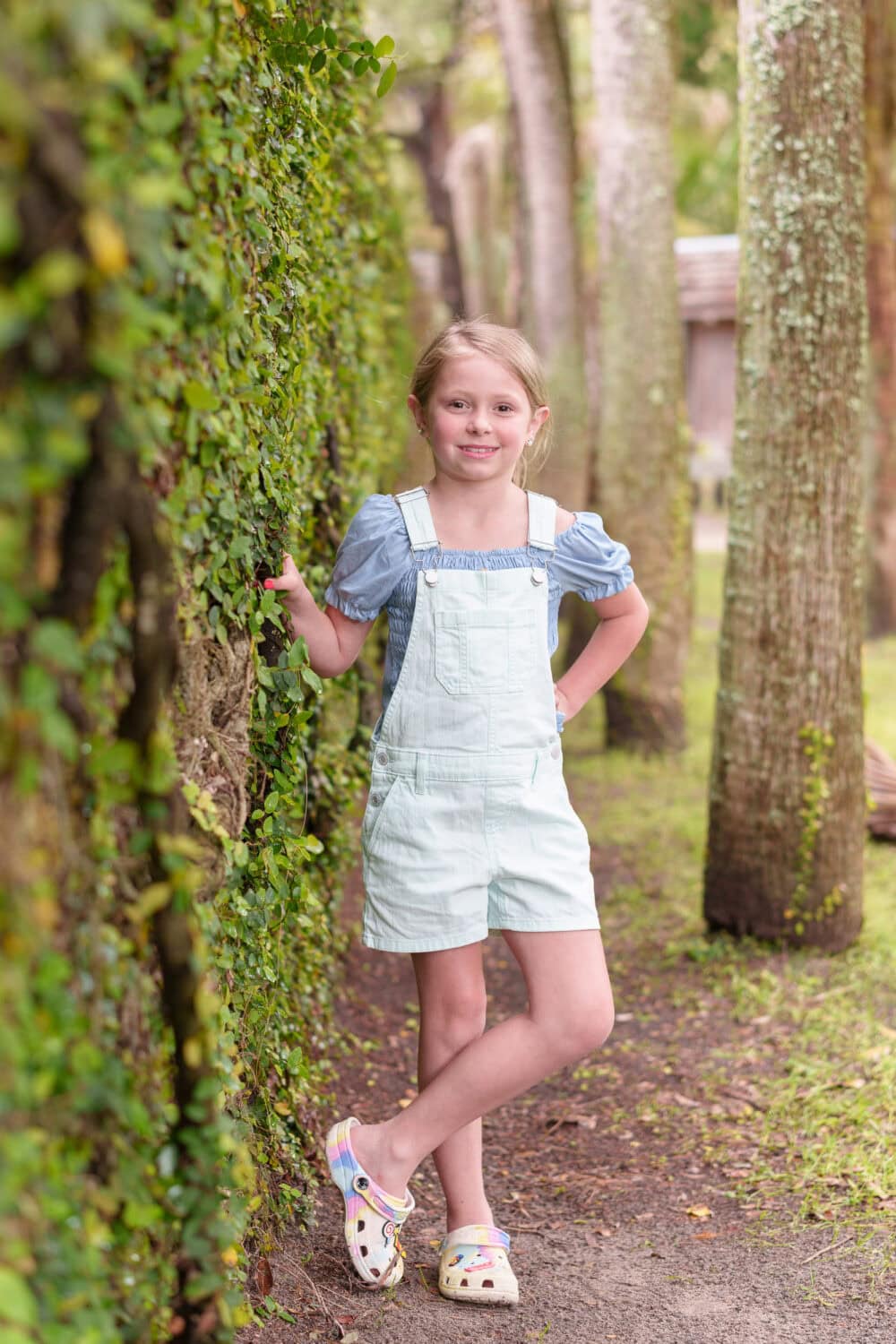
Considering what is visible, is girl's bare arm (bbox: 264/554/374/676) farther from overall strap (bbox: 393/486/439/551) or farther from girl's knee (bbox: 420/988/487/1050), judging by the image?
girl's knee (bbox: 420/988/487/1050)

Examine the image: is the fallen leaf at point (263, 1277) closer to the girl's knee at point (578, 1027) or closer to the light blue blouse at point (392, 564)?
the girl's knee at point (578, 1027)

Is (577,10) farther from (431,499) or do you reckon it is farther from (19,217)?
(19,217)

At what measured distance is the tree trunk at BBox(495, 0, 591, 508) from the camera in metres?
9.61

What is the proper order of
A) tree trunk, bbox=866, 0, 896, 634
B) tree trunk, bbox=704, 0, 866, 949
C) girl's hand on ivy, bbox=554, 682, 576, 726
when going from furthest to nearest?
tree trunk, bbox=866, 0, 896, 634 < tree trunk, bbox=704, 0, 866, 949 < girl's hand on ivy, bbox=554, 682, 576, 726

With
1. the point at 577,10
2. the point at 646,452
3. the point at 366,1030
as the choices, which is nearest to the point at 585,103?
the point at 577,10

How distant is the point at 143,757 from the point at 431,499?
137 cm

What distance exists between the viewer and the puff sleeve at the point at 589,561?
3.02 meters

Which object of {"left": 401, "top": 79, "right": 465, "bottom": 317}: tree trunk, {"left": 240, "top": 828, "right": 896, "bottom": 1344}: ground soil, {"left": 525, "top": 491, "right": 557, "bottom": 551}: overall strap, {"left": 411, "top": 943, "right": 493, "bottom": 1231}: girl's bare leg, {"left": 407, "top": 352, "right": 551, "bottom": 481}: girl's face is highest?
{"left": 401, "top": 79, "right": 465, "bottom": 317}: tree trunk

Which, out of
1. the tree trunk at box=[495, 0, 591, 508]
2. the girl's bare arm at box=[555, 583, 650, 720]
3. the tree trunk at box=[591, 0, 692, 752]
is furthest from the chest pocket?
the tree trunk at box=[495, 0, 591, 508]

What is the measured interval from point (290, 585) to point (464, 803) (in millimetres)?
584

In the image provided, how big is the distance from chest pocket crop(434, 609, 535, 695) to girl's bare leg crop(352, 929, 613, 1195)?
20.4 inches

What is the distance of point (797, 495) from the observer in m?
4.66

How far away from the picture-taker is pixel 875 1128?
3.64 meters

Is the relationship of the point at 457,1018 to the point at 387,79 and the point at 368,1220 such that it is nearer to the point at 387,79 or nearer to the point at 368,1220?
the point at 368,1220
